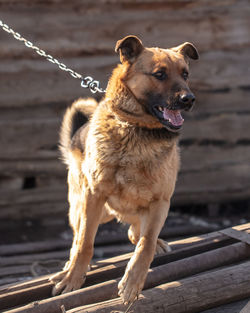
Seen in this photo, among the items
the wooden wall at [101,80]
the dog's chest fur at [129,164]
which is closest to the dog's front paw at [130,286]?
the dog's chest fur at [129,164]

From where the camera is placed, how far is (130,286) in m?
3.26

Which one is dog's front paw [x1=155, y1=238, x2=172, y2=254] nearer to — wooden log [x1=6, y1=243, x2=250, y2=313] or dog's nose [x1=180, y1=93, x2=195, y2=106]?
wooden log [x1=6, y1=243, x2=250, y2=313]

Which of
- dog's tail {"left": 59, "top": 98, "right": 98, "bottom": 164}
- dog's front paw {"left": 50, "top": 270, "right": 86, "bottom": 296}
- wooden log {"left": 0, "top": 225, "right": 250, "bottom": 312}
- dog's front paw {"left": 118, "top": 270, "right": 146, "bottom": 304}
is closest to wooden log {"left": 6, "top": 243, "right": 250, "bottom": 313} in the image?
wooden log {"left": 0, "top": 225, "right": 250, "bottom": 312}

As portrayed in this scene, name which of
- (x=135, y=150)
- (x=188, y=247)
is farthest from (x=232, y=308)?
(x=135, y=150)

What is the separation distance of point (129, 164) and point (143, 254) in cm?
62

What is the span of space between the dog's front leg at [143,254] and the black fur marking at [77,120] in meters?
1.31

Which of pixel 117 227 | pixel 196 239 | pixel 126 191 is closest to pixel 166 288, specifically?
pixel 126 191

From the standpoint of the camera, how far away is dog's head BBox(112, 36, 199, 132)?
3465 millimetres

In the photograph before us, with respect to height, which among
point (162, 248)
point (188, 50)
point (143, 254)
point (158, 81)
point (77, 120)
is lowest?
point (162, 248)

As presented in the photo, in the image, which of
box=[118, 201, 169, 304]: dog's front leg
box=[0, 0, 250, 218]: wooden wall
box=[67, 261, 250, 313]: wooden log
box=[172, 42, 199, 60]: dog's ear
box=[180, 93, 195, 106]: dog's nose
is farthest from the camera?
box=[0, 0, 250, 218]: wooden wall

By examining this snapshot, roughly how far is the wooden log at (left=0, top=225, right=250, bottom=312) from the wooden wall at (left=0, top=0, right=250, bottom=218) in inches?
121

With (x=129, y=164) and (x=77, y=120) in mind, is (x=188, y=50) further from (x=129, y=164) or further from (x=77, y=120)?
(x=77, y=120)

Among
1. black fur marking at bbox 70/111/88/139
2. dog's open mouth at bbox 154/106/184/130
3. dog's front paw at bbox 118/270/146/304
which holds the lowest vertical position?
dog's front paw at bbox 118/270/146/304

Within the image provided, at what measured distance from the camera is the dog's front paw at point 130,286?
321cm
